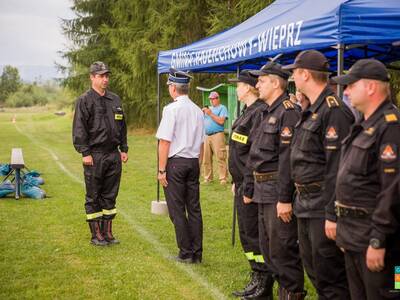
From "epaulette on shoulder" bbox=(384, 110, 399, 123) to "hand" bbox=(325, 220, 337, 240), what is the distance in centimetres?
80

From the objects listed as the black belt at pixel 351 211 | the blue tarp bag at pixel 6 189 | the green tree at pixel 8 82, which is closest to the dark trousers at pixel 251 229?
the black belt at pixel 351 211

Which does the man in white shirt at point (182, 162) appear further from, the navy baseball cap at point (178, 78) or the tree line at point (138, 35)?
the tree line at point (138, 35)

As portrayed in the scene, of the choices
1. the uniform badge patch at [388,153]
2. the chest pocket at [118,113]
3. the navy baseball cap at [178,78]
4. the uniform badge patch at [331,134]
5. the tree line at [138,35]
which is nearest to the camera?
the uniform badge patch at [388,153]

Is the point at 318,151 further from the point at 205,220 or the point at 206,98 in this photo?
the point at 206,98

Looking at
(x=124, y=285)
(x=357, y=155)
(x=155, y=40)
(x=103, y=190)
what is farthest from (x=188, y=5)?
(x=357, y=155)

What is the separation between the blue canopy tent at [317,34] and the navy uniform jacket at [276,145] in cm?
66

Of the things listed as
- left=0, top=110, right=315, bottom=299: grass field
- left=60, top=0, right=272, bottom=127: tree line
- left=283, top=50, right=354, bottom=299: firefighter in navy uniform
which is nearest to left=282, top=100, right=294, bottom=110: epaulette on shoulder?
left=283, top=50, right=354, bottom=299: firefighter in navy uniform

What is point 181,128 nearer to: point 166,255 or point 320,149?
point 166,255

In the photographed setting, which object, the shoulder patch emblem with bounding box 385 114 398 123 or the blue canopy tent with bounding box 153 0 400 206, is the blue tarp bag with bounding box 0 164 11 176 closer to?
the blue canopy tent with bounding box 153 0 400 206

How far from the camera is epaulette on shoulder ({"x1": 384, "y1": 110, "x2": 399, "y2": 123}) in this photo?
3295 mm

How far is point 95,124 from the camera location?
7449 mm

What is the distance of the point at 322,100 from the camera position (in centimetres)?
405

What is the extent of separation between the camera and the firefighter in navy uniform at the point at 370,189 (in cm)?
324

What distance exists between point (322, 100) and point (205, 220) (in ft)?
18.5
